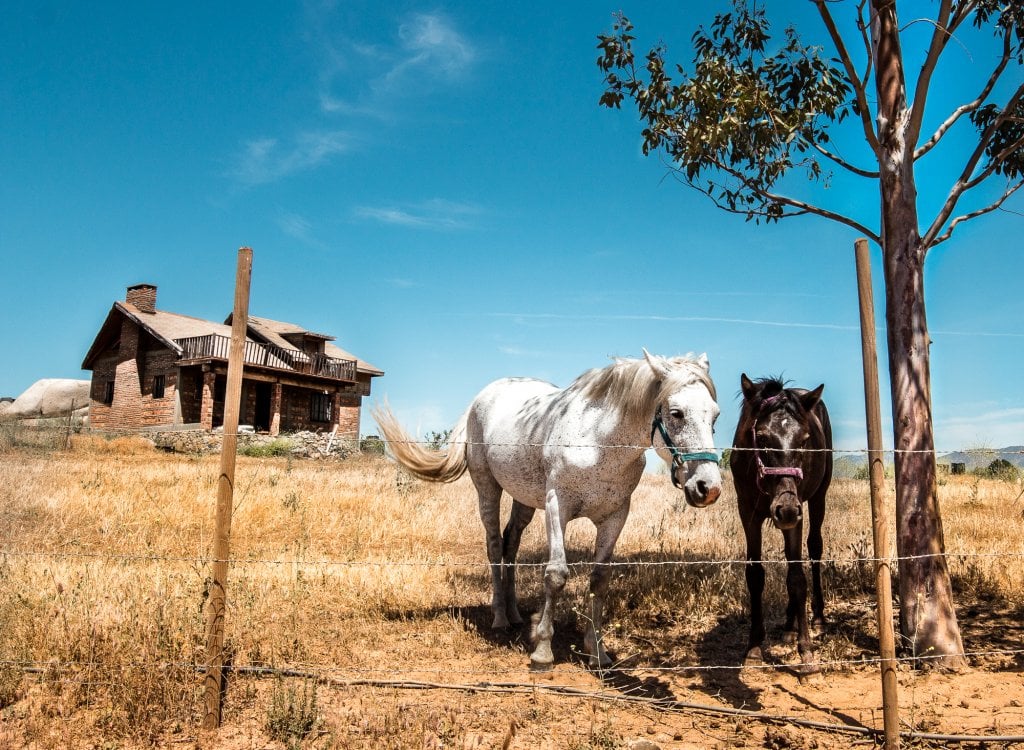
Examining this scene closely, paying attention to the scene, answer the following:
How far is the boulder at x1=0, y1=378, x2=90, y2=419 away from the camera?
46.0 m

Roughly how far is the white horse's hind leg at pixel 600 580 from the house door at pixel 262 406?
30.9 metres

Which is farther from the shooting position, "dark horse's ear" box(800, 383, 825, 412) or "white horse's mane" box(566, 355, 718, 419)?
"dark horse's ear" box(800, 383, 825, 412)

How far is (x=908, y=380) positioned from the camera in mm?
5645

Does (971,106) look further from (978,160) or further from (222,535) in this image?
(222,535)

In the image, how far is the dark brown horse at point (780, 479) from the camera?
4734 mm

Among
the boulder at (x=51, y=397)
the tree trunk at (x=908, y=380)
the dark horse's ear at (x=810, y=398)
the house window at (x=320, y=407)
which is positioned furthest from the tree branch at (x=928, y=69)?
the boulder at (x=51, y=397)

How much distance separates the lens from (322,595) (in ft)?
21.6

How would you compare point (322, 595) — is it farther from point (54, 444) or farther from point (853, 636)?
point (54, 444)

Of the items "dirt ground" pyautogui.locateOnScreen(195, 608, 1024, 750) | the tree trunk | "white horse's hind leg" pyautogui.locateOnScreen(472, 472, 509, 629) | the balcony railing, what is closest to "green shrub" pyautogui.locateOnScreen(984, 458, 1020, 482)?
the tree trunk

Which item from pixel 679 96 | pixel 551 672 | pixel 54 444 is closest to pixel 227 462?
pixel 551 672

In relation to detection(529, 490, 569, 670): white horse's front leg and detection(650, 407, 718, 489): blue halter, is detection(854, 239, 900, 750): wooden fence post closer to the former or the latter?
detection(650, 407, 718, 489): blue halter

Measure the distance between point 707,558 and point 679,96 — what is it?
5.43 meters

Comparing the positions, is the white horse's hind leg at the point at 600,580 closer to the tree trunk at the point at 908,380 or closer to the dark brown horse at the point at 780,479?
the dark brown horse at the point at 780,479

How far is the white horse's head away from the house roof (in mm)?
29932
